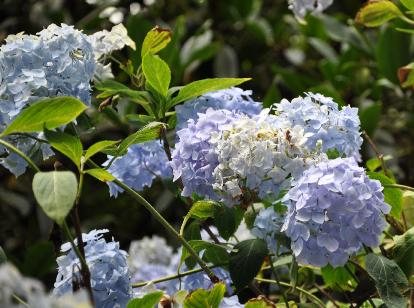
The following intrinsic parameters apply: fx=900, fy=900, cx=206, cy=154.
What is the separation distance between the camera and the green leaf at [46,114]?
1134 mm

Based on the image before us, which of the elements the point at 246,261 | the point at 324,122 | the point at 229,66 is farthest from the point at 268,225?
the point at 229,66

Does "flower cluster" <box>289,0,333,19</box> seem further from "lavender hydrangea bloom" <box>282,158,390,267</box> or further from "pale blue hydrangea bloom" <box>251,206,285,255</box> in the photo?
"lavender hydrangea bloom" <box>282,158,390,267</box>

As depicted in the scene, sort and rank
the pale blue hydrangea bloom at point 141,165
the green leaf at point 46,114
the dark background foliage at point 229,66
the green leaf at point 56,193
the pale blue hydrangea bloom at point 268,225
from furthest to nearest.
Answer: the dark background foliage at point 229,66 < the pale blue hydrangea bloom at point 141,165 < the pale blue hydrangea bloom at point 268,225 < the green leaf at point 46,114 < the green leaf at point 56,193

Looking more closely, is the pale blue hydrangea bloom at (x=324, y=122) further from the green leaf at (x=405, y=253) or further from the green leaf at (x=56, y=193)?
the green leaf at (x=56, y=193)

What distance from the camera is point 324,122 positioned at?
136 cm

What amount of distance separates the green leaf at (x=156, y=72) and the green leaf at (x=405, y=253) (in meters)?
0.45

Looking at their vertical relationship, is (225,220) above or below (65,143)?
below

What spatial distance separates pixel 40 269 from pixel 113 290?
4.29 feet

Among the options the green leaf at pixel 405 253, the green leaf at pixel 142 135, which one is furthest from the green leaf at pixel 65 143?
the green leaf at pixel 405 253

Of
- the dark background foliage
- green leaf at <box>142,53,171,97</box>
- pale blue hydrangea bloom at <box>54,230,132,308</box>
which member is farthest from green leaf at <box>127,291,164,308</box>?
the dark background foliage

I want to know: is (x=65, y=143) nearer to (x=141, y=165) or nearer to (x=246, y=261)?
(x=246, y=261)

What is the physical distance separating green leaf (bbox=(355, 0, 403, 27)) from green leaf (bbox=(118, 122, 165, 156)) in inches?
23.5

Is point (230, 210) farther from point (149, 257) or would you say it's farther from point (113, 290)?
point (149, 257)

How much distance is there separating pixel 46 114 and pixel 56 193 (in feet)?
0.48
